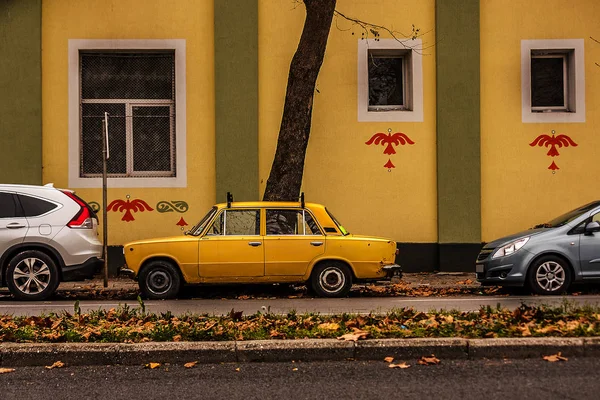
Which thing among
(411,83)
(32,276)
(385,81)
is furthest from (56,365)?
(385,81)

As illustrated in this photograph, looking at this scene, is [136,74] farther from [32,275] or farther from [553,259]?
[553,259]

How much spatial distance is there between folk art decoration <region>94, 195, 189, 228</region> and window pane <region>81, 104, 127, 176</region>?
730 mm

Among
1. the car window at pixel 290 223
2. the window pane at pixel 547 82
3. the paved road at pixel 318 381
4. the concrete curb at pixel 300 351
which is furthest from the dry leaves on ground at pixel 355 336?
the window pane at pixel 547 82

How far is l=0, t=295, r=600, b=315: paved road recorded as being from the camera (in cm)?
1127

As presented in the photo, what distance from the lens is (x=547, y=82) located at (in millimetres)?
18031

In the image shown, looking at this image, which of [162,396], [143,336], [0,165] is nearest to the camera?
[162,396]

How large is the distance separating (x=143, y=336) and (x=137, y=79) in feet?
34.6

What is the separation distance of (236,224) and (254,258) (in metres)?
0.59

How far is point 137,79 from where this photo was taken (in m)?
17.6

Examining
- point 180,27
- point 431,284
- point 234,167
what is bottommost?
point 431,284

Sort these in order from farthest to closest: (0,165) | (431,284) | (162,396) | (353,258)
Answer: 1. (0,165)
2. (431,284)
3. (353,258)
4. (162,396)

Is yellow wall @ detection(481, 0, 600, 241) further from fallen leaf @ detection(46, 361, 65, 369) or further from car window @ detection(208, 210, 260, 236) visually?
fallen leaf @ detection(46, 361, 65, 369)

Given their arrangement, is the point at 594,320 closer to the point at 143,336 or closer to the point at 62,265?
the point at 143,336

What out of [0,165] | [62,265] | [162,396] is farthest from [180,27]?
[162,396]
